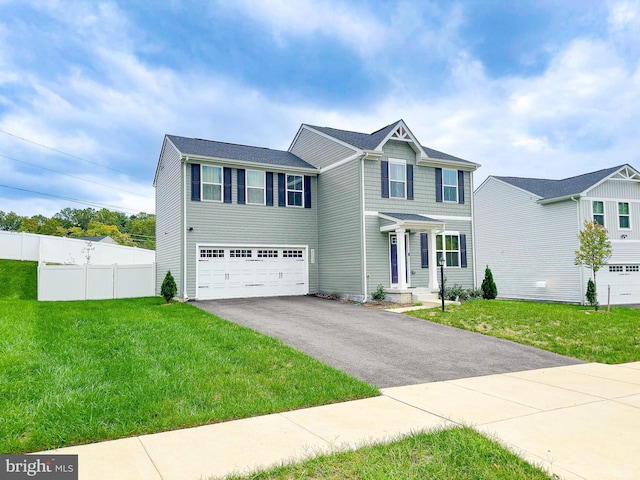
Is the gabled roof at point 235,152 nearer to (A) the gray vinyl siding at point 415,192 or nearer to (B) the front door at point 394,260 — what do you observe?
(A) the gray vinyl siding at point 415,192

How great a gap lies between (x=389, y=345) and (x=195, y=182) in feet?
36.4

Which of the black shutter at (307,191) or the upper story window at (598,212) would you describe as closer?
the black shutter at (307,191)

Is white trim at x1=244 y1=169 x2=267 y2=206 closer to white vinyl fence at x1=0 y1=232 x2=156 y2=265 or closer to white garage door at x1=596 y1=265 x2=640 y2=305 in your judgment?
white vinyl fence at x1=0 y1=232 x2=156 y2=265

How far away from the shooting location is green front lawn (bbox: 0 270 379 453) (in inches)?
180

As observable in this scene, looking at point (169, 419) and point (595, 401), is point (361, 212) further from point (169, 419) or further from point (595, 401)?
point (169, 419)

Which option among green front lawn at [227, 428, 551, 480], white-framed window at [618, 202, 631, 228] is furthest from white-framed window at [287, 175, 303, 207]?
white-framed window at [618, 202, 631, 228]

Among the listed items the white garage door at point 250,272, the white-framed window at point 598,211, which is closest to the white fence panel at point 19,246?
the white garage door at point 250,272

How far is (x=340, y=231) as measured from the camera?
1838cm

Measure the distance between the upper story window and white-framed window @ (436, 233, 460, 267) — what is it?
8190mm

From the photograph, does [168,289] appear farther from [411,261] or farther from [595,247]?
[595,247]

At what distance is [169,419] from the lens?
186 inches

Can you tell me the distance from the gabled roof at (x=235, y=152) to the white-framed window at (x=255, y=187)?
0.54 meters

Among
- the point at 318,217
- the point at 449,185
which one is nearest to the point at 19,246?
the point at 318,217

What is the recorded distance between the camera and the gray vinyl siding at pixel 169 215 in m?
17.4
